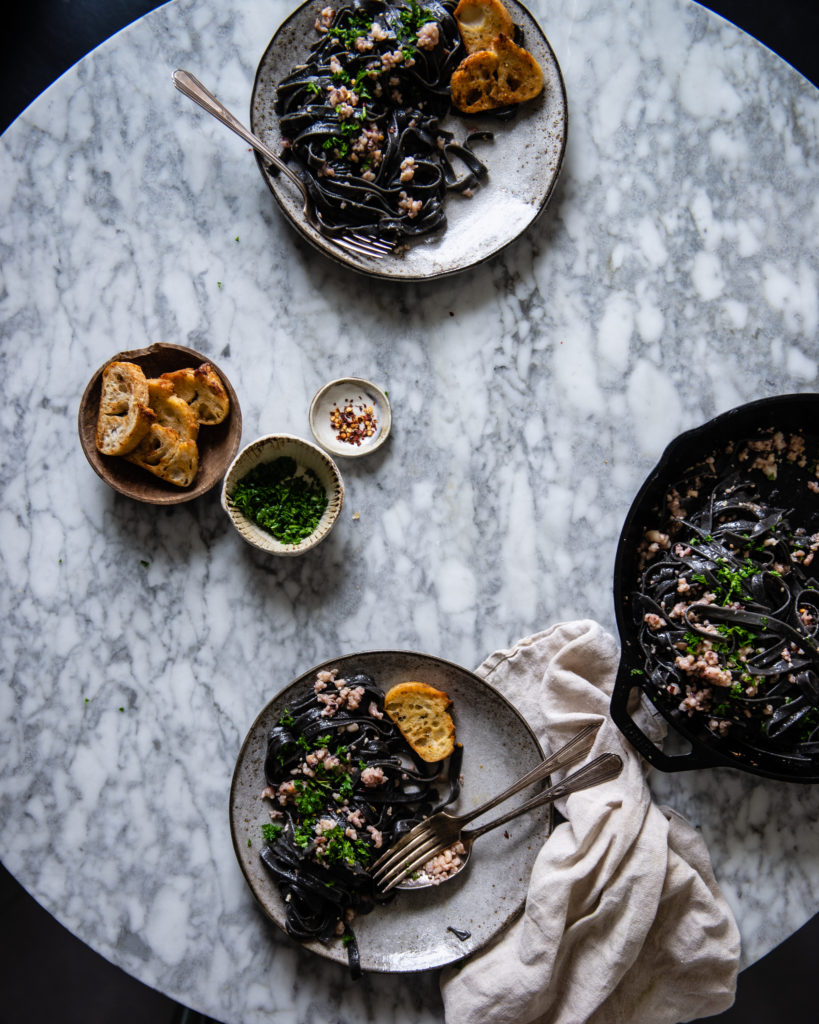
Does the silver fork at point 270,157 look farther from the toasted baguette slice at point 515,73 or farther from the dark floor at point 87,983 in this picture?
the dark floor at point 87,983

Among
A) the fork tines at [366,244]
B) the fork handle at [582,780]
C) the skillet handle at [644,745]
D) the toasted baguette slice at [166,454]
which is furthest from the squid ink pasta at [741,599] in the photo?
the toasted baguette slice at [166,454]

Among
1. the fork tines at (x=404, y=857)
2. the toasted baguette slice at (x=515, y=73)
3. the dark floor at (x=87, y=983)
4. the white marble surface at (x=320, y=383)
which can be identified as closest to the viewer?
the fork tines at (x=404, y=857)

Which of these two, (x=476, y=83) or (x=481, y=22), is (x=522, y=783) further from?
(x=481, y=22)

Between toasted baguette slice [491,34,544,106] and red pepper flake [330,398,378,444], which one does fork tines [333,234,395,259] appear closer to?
red pepper flake [330,398,378,444]

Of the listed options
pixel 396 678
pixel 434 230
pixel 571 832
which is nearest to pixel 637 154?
pixel 434 230

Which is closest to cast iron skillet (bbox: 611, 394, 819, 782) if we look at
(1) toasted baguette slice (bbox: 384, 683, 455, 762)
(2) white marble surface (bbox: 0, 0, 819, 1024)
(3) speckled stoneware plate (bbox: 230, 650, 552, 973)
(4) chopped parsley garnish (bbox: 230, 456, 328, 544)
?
(2) white marble surface (bbox: 0, 0, 819, 1024)

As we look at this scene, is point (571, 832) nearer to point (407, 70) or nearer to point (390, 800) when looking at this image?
point (390, 800)
